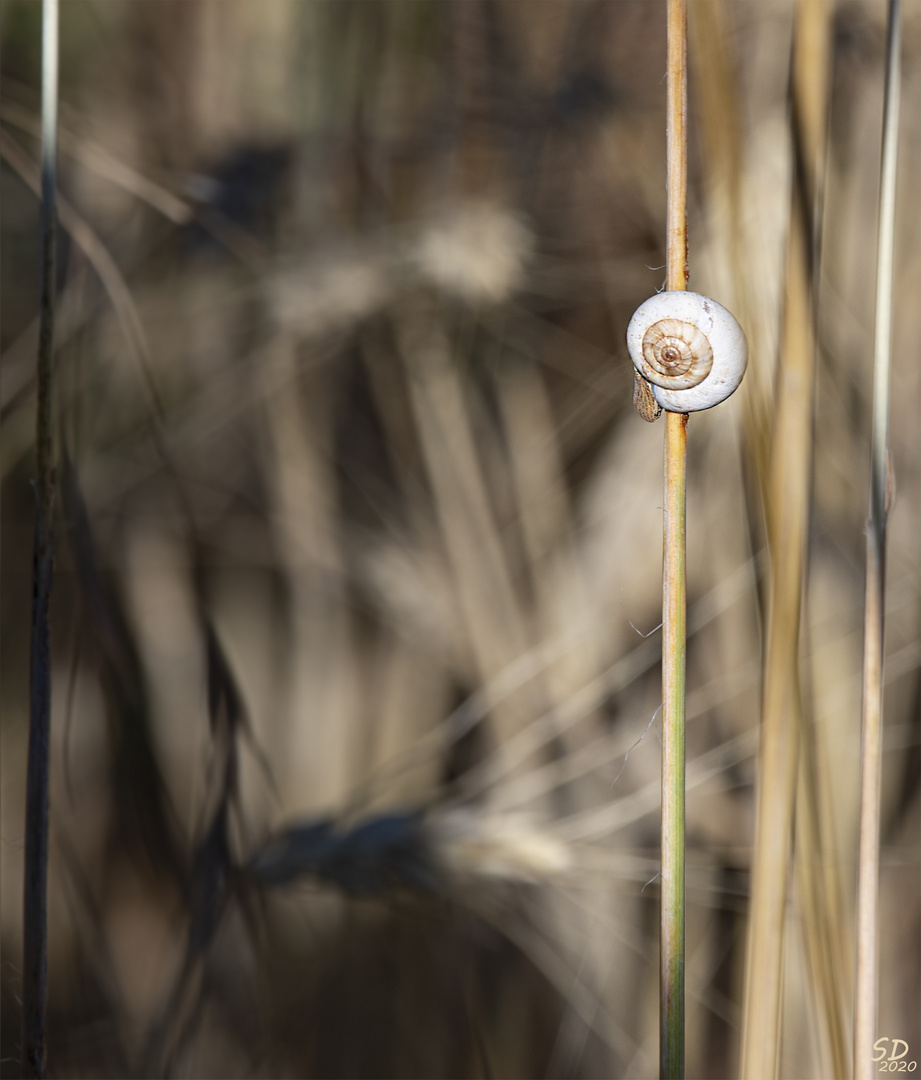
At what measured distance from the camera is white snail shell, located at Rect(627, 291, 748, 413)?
0.84 ft

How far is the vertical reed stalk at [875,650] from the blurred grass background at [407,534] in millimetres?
221

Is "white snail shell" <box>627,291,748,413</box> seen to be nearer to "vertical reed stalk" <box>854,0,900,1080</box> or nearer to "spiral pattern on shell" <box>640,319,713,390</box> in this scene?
"spiral pattern on shell" <box>640,319,713,390</box>

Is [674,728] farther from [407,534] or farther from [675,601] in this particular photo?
[407,534]

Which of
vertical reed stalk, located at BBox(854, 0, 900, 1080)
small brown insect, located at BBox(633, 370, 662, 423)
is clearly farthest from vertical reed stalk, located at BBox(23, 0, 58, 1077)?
vertical reed stalk, located at BBox(854, 0, 900, 1080)

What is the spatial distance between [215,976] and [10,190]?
672 millimetres

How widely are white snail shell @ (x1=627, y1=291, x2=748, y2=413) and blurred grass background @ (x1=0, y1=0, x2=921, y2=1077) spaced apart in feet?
1.19

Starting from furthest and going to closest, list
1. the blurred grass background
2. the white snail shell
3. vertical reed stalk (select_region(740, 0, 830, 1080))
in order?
1. the blurred grass background
2. vertical reed stalk (select_region(740, 0, 830, 1080))
3. the white snail shell

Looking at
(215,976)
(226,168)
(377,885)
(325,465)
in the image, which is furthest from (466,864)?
(226,168)

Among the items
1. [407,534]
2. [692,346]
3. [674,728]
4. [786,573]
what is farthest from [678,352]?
[407,534]

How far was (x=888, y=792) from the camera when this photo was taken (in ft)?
2.07

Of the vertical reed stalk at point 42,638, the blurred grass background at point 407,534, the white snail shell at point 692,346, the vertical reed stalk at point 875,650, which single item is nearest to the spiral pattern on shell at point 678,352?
the white snail shell at point 692,346

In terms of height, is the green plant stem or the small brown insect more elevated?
the small brown insect

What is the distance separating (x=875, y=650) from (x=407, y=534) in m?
0.46

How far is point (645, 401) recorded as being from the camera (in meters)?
0.29
